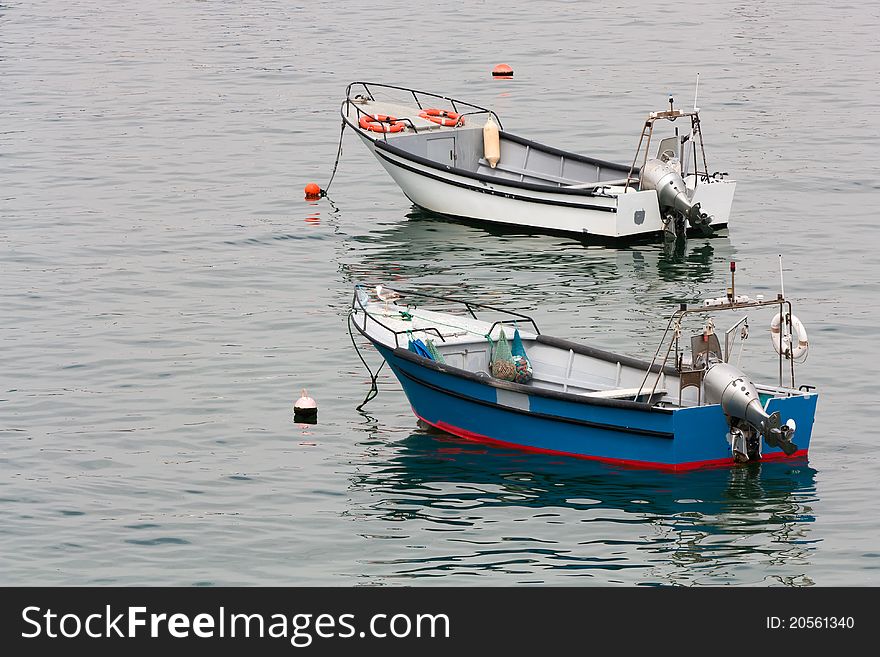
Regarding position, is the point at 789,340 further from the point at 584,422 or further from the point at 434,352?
the point at 434,352

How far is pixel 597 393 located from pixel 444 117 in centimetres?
1540

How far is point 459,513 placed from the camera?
1964cm

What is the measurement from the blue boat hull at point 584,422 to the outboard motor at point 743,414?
175mm

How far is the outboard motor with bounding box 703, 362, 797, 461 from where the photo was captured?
64.7 ft

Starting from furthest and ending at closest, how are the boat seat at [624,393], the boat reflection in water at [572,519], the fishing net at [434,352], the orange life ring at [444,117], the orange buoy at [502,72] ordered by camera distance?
1. the orange buoy at [502,72]
2. the orange life ring at [444,117]
3. the fishing net at [434,352]
4. the boat seat at [624,393]
5. the boat reflection in water at [572,519]

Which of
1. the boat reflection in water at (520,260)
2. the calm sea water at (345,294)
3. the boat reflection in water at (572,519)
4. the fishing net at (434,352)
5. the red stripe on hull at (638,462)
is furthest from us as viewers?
the boat reflection in water at (520,260)

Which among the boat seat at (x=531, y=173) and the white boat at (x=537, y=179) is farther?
the boat seat at (x=531, y=173)

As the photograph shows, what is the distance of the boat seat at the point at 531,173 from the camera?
33.7 m

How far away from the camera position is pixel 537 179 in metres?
34.2

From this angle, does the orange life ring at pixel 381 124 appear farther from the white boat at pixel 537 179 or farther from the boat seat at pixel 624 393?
the boat seat at pixel 624 393

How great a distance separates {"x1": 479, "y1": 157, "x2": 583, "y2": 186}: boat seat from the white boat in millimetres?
20

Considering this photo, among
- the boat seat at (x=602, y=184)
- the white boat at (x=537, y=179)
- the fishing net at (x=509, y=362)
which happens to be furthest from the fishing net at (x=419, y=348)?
the boat seat at (x=602, y=184)

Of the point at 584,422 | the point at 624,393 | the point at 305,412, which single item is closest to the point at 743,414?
the point at 624,393
